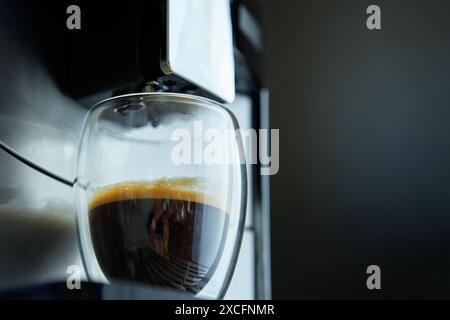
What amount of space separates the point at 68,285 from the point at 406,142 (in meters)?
0.42

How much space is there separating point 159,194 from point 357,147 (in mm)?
306

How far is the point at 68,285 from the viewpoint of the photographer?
0.49 m

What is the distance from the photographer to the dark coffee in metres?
0.44

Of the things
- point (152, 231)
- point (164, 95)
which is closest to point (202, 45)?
point (164, 95)

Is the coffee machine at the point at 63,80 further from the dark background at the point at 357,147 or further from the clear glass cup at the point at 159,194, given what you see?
the dark background at the point at 357,147

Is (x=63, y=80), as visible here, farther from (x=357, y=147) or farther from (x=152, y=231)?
(x=357, y=147)

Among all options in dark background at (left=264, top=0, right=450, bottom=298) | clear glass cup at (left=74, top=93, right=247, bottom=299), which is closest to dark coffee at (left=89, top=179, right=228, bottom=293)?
clear glass cup at (left=74, top=93, right=247, bottom=299)

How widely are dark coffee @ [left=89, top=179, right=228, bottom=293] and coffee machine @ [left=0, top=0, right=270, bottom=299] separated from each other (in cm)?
5

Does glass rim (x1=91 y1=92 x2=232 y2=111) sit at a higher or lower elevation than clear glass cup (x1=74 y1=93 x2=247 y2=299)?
higher

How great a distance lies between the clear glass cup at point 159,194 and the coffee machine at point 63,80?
3 centimetres

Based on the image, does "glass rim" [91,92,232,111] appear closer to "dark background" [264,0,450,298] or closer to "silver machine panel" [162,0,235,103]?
"silver machine panel" [162,0,235,103]

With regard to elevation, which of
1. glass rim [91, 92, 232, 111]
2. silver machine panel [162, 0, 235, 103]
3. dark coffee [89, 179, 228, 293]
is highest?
silver machine panel [162, 0, 235, 103]

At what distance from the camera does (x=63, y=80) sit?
0.49 metres

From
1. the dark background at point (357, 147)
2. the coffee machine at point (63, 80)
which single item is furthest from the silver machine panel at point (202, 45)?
the dark background at point (357, 147)
